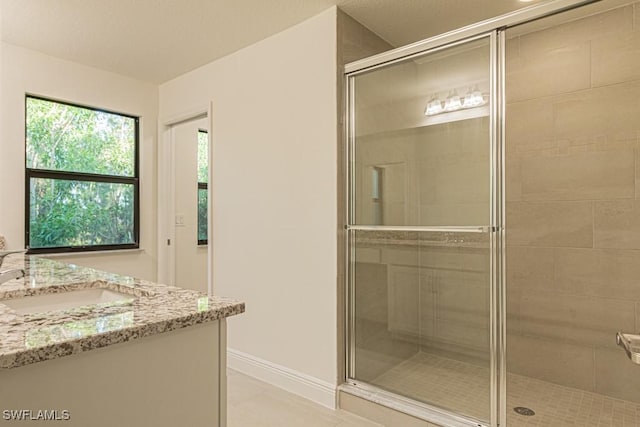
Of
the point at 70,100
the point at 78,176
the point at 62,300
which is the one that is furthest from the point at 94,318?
the point at 70,100

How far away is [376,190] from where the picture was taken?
243cm

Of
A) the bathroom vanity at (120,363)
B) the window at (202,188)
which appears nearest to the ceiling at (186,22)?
the window at (202,188)

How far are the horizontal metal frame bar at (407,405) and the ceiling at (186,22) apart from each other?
2370 millimetres

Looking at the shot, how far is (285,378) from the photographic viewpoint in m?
2.62

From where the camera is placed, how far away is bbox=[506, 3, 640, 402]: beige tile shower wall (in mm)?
2361

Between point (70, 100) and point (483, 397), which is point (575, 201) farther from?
point (70, 100)

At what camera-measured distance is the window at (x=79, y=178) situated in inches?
123

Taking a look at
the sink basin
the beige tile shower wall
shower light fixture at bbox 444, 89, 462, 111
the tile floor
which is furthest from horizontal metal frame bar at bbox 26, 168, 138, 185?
the beige tile shower wall

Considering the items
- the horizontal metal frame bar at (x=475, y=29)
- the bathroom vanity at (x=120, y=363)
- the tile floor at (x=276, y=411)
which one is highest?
the horizontal metal frame bar at (x=475, y=29)

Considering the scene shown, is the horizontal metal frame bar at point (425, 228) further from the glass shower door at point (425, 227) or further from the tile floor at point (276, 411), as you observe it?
the tile floor at point (276, 411)

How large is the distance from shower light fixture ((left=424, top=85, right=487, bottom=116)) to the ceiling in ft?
2.20

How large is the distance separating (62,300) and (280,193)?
161 cm

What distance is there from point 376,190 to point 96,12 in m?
2.15

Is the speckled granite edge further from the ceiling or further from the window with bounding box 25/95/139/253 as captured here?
the window with bounding box 25/95/139/253
